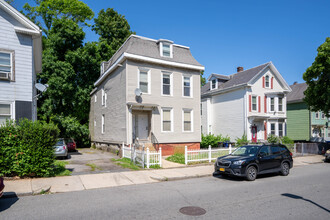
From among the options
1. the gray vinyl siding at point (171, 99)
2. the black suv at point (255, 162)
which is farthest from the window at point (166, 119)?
the black suv at point (255, 162)

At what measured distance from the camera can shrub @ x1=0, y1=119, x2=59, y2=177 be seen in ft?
29.9

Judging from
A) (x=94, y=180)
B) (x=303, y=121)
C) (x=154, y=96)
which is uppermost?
(x=154, y=96)

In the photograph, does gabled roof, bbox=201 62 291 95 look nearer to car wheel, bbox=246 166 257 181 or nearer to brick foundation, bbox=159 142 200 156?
brick foundation, bbox=159 142 200 156

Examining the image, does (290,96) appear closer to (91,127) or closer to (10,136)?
(91,127)

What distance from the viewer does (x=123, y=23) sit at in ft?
119

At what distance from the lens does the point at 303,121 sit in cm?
3134

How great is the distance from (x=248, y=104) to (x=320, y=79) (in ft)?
22.3

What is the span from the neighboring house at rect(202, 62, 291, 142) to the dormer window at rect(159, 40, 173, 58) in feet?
31.8

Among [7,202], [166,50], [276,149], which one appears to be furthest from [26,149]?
[166,50]

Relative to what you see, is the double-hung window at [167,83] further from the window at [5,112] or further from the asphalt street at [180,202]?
the window at [5,112]

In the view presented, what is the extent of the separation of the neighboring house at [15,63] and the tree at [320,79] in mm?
22630

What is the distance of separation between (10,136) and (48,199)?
12.1ft

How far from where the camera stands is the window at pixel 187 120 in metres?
19.4

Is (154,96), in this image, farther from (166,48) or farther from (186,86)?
(166,48)
